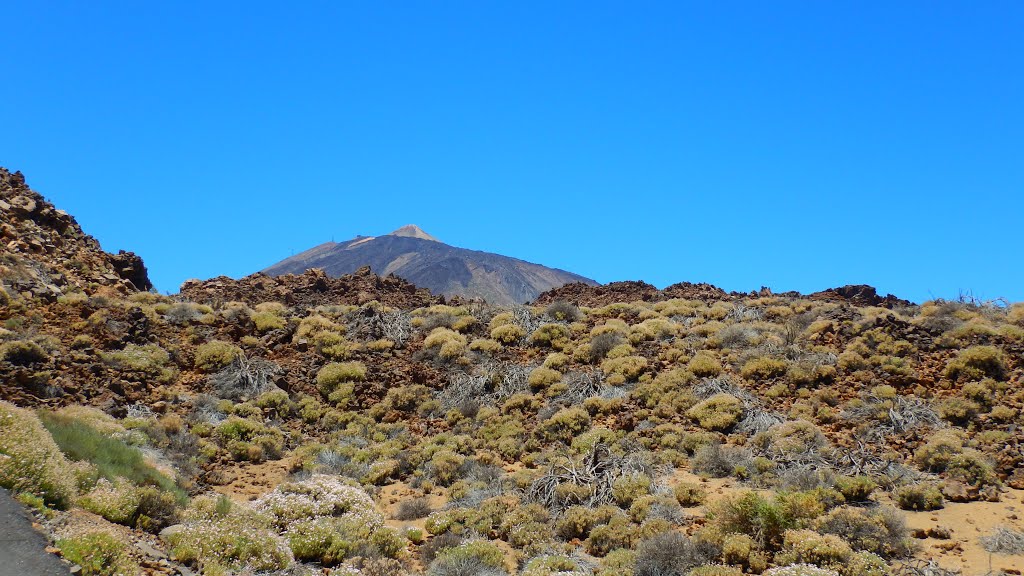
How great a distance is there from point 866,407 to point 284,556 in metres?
12.4

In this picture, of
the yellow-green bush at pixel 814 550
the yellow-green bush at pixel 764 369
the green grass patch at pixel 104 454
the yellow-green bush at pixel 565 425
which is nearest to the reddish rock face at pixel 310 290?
A: the yellow-green bush at pixel 565 425

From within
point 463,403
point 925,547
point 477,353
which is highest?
point 477,353

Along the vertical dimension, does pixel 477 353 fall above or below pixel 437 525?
above

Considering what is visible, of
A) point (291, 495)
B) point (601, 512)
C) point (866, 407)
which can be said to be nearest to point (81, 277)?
point (291, 495)

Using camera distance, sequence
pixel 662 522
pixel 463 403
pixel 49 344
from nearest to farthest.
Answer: pixel 662 522 → pixel 49 344 → pixel 463 403

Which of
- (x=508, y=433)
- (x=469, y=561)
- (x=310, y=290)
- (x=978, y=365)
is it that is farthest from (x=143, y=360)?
(x=978, y=365)

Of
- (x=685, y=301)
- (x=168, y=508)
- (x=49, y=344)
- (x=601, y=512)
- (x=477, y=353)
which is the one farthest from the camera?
(x=685, y=301)

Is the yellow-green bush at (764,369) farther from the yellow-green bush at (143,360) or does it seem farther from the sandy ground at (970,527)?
the yellow-green bush at (143,360)

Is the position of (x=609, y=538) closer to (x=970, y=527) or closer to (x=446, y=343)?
(x=970, y=527)

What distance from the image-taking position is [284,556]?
1035 cm

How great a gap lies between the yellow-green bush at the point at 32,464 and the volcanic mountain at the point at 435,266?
338 ft

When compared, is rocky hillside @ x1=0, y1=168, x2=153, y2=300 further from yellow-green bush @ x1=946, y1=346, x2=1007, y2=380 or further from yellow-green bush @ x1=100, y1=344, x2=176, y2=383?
yellow-green bush @ x1=946, y1=346, x2=1007, y2=380

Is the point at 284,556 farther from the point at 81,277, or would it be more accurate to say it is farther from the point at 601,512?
the point at 81,277

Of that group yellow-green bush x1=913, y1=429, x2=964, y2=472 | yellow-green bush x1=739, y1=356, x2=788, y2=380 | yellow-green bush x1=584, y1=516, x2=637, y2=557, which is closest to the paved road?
yellow-green bush x1=584, y1=516, x2=637, y2=557
